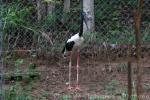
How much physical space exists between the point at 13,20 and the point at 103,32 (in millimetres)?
1492

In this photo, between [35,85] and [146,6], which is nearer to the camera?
[35,85]

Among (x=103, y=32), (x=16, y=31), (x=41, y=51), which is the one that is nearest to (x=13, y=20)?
(x=16, y=31)

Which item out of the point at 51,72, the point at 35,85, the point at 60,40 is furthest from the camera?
the point at 60,40

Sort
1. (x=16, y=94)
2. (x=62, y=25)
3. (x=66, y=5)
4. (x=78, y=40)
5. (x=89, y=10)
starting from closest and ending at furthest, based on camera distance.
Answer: (x=16, y=94)
(x=78, y=40)
(x=89, y=10)
(x=62, y=25)
(x=66, y=5)

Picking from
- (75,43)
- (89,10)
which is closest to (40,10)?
(89,10)

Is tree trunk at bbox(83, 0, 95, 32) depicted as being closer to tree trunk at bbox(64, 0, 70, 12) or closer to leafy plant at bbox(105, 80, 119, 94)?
tree trunk at bbox(64, 0, 70, 12)

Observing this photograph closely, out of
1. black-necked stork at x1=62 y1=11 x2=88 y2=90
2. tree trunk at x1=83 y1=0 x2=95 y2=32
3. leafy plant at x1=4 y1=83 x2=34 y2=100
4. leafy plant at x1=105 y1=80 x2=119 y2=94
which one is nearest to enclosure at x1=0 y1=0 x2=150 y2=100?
tree trunk at x1=83 y1=0 x2=95 y2=32

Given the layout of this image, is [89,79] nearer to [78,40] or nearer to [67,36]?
[78,40]

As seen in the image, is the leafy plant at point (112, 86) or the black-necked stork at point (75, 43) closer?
the leafy plant at point (112, 86)

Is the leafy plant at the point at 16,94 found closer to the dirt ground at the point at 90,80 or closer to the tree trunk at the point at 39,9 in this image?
the dirt ground at the point at 90,80

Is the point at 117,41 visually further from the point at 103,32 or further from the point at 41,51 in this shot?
the point at 41,51

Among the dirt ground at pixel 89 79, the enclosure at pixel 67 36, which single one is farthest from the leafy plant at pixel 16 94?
the enclosure at pixel 67 36

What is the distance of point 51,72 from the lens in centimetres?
677

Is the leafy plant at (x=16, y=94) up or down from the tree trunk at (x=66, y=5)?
down
